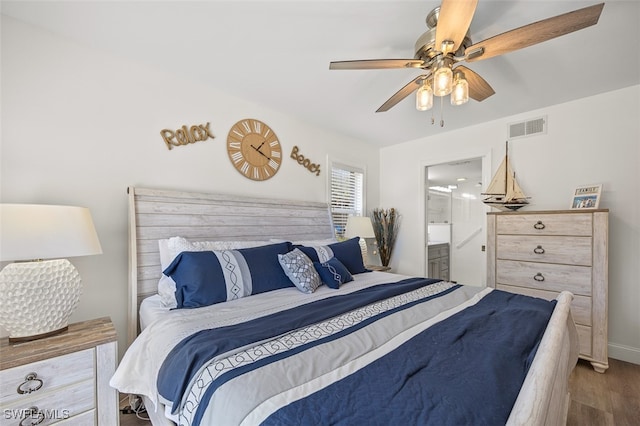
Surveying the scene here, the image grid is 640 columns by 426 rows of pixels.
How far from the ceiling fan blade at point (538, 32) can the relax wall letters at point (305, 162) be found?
2.11m

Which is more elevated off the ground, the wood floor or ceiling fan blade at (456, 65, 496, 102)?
ceiling fan blade at (456, 65, 496, 102)

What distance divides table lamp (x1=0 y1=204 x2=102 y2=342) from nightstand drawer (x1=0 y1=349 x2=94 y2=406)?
21 centimetres

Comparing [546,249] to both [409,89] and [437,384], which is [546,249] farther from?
[437,384]

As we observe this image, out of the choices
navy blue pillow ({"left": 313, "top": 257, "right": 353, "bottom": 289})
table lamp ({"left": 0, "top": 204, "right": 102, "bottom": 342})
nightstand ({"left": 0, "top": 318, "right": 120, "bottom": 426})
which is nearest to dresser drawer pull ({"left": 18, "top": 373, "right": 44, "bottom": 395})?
nightstand ({"left": 0, "top": 318, "right": 120, "bottom": 426})

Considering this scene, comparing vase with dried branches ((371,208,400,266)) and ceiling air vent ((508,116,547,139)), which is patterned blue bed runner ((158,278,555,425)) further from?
vase with dried branches ((371,208,400,266))

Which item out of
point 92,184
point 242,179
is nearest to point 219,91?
point 242,179

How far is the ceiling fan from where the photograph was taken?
4.09 feet

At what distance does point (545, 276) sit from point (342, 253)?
6.72 ft

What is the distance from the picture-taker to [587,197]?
9.02ft

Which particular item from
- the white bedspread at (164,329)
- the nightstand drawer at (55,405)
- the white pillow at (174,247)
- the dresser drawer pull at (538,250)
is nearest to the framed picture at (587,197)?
the dresser drawer pull at (538,250)

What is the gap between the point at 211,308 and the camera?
1.68 metres

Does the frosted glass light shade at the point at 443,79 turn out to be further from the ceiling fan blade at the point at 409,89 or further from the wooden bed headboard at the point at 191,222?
the wooden bed headboard at the point at 191,222

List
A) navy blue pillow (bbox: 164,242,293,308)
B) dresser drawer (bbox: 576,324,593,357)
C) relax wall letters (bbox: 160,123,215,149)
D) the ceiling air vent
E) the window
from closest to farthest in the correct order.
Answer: navy blue pillow (bbox: 164,242,293,308)
relax wall letters (bbox: 160,123,215,149)
dresser drawer (bbox: 576,324,593,357)
the ceiling air vent
the window

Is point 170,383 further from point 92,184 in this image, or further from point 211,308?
point 92,184
